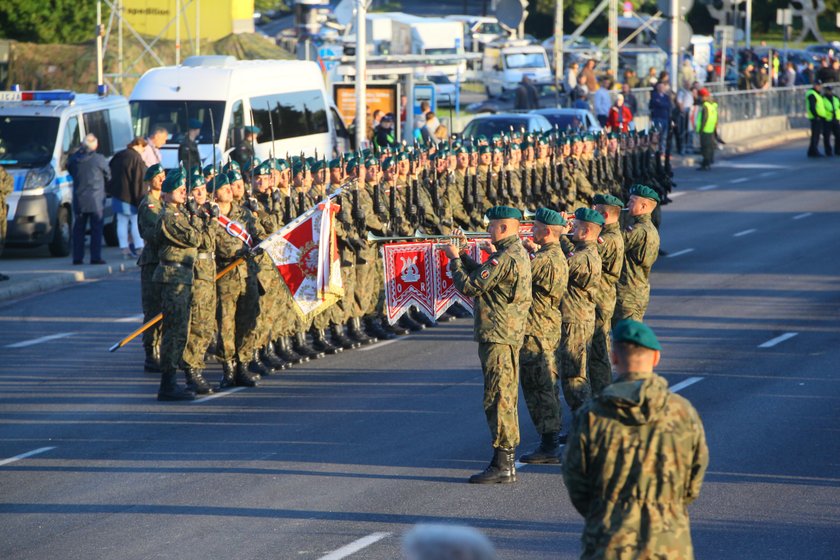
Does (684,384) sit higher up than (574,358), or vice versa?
(574,358)

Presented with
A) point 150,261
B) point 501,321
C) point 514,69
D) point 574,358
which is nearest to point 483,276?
point 501,321

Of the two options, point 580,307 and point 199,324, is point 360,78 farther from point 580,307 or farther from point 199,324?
point 580,307

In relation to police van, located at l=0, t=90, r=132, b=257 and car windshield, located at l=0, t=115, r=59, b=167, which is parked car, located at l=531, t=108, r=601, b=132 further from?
car windshield, located at l=0, t=115, r=59, b=167

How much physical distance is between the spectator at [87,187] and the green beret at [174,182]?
7554 millimetres

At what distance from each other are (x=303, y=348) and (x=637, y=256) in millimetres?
4220

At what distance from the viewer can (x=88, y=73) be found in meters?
35.4

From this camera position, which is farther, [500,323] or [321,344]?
[321,344]

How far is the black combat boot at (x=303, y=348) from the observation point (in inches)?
592

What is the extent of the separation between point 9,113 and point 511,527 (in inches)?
569

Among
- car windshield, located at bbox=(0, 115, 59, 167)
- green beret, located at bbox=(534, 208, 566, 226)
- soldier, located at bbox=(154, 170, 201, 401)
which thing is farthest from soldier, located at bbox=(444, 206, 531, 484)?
car windshield, located at bbox=(0, 115, 59, 167)

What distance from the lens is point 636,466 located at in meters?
5.84

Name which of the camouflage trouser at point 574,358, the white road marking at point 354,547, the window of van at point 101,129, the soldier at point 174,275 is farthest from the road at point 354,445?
the window of van at point 101,129

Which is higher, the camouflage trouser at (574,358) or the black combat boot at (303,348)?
the camouflage trouser at (574,358)

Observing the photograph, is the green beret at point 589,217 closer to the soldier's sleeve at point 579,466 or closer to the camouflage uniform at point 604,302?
the camouflage uniform at point 604,302
